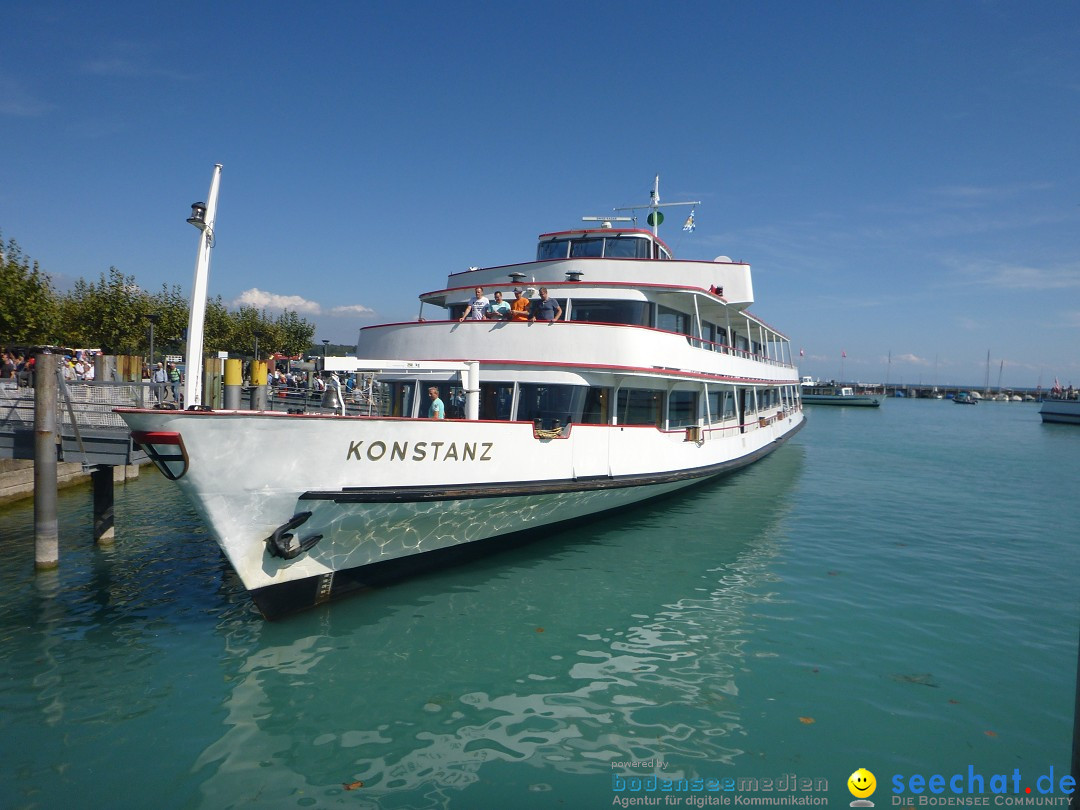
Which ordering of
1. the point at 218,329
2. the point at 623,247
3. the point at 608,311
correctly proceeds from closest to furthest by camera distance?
the point at 608,311 → the point at 623,247 → the point at 218,329

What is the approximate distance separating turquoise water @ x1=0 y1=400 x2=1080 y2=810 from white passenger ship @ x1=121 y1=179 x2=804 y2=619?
90 centimetres

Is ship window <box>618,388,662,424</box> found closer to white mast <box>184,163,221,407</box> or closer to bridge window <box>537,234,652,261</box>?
bridge window <box>537,234,652,261</box>

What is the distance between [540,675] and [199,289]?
570cm

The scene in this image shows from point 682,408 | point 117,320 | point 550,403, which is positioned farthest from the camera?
point 117,320

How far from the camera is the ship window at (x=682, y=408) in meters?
13.1

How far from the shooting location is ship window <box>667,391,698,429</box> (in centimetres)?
1308

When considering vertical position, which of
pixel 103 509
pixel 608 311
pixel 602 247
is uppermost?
pixel 602 247

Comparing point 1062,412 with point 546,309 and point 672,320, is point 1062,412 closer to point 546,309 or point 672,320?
point 672,320

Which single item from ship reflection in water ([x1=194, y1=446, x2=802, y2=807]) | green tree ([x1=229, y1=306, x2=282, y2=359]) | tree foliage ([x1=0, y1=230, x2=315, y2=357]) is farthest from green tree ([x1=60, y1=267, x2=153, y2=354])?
ship reflection in water ([x1=194, y1=446, x2=802, y2=807])

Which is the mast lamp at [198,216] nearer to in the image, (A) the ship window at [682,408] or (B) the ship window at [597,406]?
(B) the ship window at [597,406]

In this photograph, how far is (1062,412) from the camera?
60031mm

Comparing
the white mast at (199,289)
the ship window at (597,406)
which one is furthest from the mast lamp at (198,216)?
the ship window at (597,406)

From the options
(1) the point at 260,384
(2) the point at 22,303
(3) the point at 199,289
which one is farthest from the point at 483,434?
(2) the point at 22,303

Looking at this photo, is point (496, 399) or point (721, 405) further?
point (721, 405)
